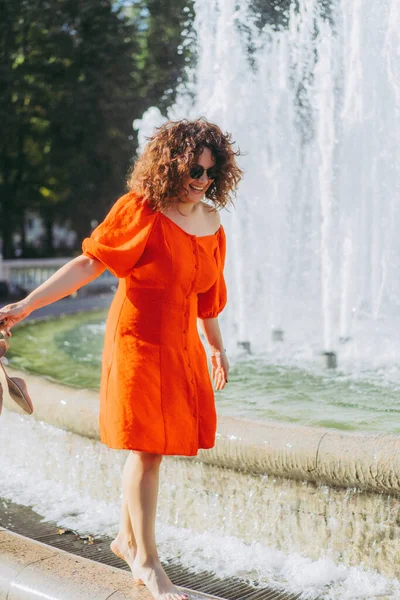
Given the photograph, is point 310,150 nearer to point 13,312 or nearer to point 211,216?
point 211,216

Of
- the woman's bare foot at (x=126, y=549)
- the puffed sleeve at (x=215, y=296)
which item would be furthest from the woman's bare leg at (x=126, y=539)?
the puffed sleeve at (x=215, y=296)

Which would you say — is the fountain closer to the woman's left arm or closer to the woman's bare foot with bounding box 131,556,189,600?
the woman's left arm

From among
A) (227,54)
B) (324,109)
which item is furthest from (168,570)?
(227,54)

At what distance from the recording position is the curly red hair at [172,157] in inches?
110

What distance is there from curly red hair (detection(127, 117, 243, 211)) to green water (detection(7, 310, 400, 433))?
5.87 ft

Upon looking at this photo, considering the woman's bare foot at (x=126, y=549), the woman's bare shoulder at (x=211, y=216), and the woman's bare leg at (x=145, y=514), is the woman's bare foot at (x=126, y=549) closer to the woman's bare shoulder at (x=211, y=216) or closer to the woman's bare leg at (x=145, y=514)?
the woman's bare leg at (x=145, y=514)

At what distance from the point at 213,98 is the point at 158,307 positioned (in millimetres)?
8097

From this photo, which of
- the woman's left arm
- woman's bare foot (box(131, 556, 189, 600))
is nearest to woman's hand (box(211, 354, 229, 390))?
the woman's left arm

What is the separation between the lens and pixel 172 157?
9.21 ft

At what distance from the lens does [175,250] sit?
2842mm

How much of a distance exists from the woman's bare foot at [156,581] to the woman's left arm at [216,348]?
26.2 inches

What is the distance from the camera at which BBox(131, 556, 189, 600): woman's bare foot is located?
2783 mm

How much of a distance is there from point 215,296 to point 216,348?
0.75 feet

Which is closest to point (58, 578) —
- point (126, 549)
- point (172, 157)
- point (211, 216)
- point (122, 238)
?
point (126, 549)
